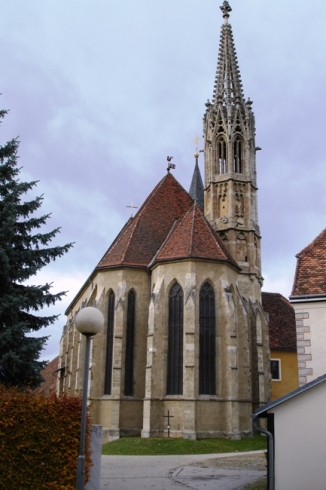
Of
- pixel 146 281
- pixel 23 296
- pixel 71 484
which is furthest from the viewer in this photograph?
pixel 146 281

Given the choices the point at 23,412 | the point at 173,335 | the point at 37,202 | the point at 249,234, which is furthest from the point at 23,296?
the point at 249,234

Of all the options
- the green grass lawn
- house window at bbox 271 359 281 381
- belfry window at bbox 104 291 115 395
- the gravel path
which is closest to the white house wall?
the gravel path

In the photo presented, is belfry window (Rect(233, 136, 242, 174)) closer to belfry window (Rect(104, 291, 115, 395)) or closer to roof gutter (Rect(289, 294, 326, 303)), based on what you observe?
belfry window (Rect(104, 291, 115, 395))

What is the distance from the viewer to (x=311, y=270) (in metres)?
15.4

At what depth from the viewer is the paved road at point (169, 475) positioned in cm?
1275

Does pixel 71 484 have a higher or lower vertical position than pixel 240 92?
lower

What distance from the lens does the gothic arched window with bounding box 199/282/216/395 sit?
2577 centimetres

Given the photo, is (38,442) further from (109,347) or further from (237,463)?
(109,347)

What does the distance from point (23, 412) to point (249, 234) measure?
24.1 m

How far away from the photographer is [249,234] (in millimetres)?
32344

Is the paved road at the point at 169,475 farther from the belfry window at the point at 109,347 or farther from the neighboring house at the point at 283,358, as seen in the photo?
the neighboring house at the point at 283,358

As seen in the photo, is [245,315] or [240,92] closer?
[245,315]

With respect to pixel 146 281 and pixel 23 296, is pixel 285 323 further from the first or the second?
pixel 23 296

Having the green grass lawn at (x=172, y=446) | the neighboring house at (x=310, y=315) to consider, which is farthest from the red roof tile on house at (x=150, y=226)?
the neighboring house at (x=310, y=315)
